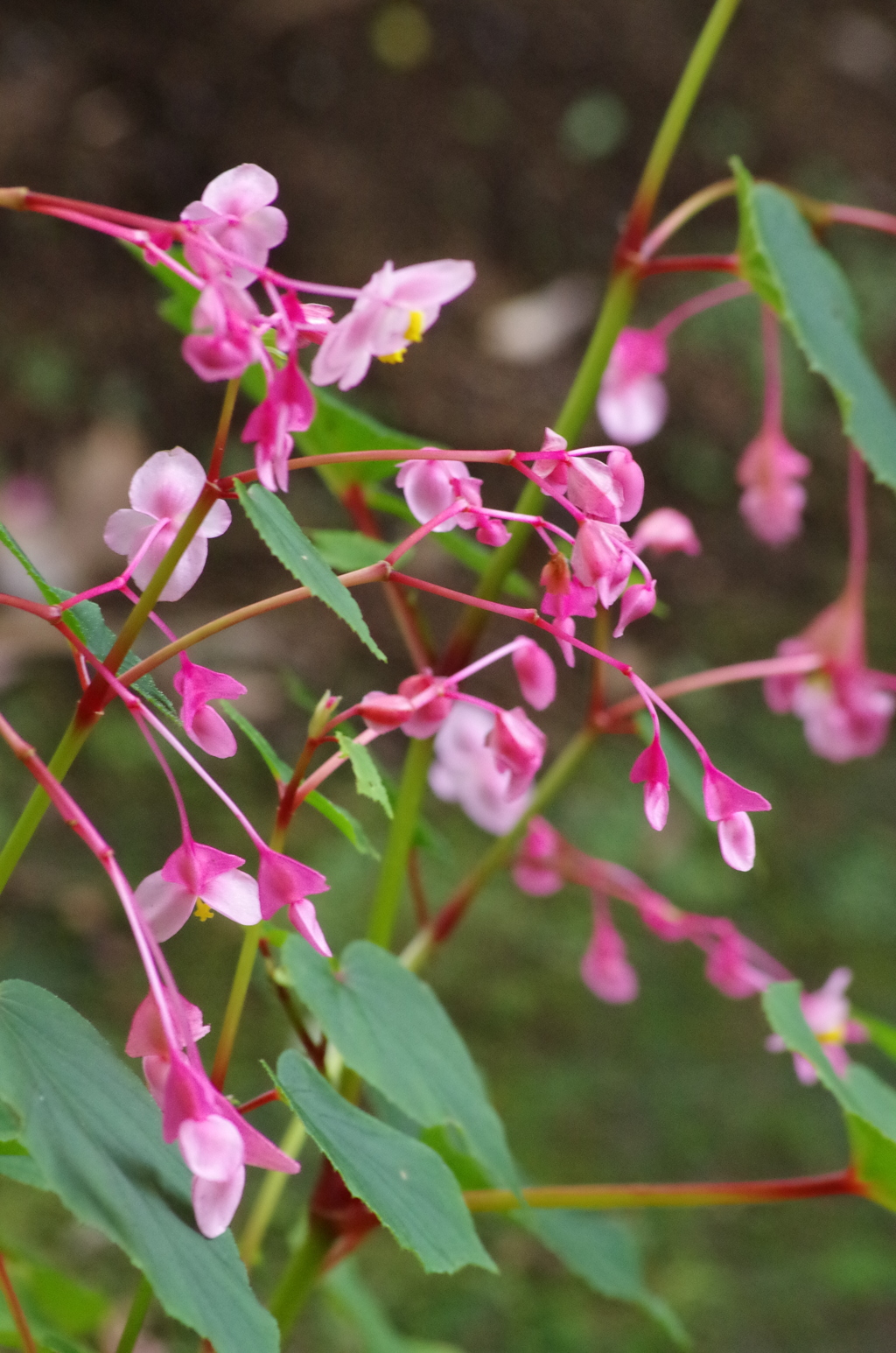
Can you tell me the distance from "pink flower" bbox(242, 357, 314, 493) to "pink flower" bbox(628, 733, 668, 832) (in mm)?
124

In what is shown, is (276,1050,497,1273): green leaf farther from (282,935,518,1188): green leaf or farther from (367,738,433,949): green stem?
(367,738,433,949): green stem

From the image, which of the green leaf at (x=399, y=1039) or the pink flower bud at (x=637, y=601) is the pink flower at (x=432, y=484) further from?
the green leaf at (x=399, y=1039)

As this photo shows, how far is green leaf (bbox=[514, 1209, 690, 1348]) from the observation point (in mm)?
669

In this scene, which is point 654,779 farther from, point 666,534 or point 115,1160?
point 666,534

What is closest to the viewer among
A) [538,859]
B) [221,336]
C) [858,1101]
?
[221,336]

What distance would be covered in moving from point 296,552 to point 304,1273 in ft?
→ 1.13

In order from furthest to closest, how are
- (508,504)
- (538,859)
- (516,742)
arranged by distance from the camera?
(508,504) → (538,859) → (516,742)

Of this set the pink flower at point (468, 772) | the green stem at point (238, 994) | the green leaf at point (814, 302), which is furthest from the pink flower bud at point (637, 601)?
the pink flower at point (468, 772)

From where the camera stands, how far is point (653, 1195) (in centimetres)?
53

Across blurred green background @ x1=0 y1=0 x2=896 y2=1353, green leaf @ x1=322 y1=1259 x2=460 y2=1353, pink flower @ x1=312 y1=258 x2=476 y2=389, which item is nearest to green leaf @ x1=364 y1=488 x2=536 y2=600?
pink flower @ x1=312 y1=258 x2=476 y2=389

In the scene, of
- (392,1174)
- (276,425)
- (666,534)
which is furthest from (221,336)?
(666,534)

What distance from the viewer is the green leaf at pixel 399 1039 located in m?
0.43

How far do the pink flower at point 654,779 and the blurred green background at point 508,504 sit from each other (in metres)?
0.88

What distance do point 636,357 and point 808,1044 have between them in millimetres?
389
